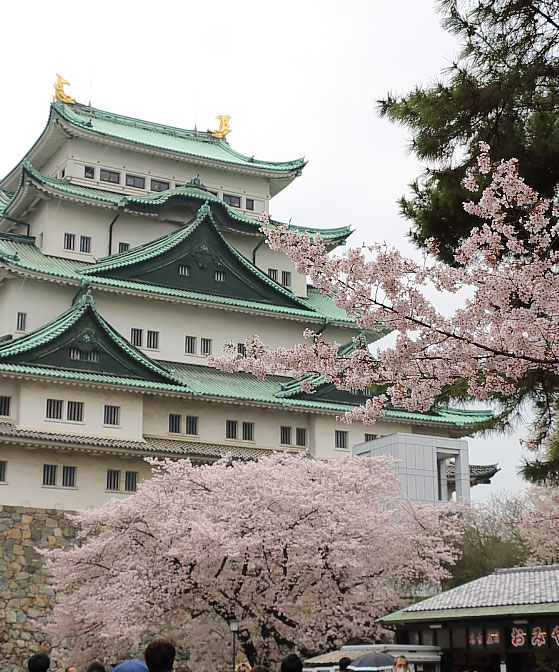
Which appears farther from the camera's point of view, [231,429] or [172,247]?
[172,247]

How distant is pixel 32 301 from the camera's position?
42.8 metres

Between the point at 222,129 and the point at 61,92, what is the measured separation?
9408mm

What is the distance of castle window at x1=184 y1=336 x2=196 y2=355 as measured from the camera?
147ft

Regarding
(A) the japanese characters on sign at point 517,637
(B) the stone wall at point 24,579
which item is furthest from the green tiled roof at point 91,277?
(A) the japanese characters on sign at point 517,637

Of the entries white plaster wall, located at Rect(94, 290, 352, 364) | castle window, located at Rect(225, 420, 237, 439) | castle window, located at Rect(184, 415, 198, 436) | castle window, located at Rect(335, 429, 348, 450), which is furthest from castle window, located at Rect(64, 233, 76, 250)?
castle window, located at Rect(335, 429, 348, 450)

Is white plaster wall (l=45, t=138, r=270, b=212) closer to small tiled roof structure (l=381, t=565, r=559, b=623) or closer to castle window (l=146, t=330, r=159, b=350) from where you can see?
castle window (l=146, t=330, r=159, b=350)

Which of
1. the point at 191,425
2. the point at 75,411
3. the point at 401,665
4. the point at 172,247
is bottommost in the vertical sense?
the point at 401,665

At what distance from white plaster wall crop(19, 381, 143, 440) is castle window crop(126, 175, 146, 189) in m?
13.2

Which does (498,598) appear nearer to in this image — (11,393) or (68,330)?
(68,330)

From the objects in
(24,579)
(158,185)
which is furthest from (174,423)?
(158,185)

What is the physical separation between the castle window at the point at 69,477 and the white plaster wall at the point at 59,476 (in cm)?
12

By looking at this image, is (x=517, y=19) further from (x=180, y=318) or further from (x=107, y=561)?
(x=180, y=318)

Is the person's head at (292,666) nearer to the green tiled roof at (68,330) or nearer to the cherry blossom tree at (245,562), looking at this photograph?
the cherry blossom tree at (245,562)

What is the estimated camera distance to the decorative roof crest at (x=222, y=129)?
2183 inches
